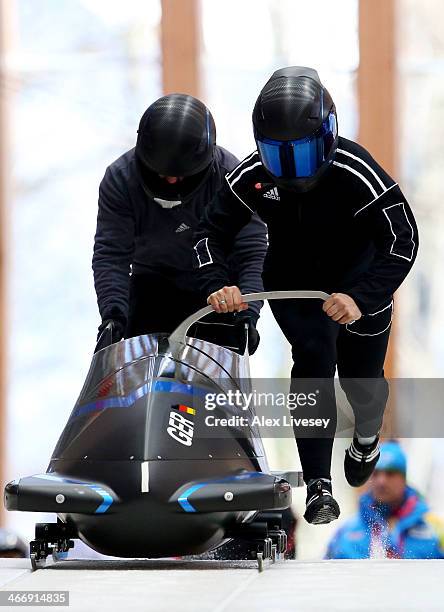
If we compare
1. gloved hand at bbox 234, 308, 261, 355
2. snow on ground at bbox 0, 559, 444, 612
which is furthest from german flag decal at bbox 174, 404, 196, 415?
gloved hand at bbox 234, 308, 261, 355

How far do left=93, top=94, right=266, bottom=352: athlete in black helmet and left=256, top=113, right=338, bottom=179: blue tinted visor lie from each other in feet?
1.37

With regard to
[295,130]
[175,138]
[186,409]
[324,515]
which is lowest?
[324,515]

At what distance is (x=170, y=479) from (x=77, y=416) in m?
0.40

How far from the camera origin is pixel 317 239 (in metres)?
3.73

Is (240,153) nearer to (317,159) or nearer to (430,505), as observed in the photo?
(430,505)

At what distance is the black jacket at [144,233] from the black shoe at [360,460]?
2.14 ft

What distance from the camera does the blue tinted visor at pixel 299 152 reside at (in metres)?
3.49

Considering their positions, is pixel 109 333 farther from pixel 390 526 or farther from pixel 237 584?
pixel 390 526

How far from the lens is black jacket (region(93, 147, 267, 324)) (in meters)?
4.17

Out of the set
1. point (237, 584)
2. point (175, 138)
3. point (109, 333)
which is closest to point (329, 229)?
point (175, 138)

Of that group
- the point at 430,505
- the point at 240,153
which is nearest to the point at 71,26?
the point at 240,153

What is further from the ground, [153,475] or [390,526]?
[153,475]

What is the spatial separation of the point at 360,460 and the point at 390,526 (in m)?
0.84

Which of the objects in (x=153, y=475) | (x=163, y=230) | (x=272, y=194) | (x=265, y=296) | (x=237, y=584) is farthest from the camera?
(x=163, y=230)
